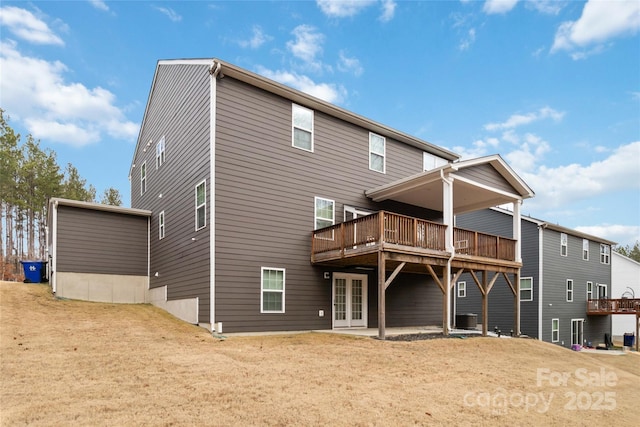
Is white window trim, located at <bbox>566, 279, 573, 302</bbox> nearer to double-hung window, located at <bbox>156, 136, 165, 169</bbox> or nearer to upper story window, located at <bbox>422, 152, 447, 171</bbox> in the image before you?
upper story window, located at <bbox>422, 152, 447, 171</bbox>

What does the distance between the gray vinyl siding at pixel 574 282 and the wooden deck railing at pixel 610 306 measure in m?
0.54

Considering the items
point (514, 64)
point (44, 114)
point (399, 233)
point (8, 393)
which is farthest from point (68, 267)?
point (44, 114)

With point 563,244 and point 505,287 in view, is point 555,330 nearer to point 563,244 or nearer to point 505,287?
point 505,287

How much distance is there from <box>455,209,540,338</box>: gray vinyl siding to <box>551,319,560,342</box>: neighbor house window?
5.36 feet

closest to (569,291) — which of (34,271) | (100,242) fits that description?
(100,242)

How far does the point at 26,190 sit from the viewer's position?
99.0ft

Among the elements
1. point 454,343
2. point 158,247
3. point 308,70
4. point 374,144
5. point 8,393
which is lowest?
point 454,343

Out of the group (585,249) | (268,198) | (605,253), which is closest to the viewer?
(268,198)

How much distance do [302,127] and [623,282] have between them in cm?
3192

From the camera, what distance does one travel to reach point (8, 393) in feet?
18.6

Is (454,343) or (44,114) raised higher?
(44,114)

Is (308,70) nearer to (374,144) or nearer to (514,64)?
(514,64)

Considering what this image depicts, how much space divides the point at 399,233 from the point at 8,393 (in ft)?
30.2

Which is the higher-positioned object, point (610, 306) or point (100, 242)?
point (100, 242)
